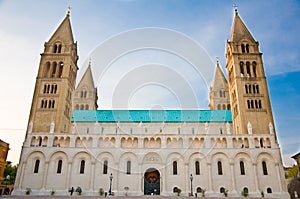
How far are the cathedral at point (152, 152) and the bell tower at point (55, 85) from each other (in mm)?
165

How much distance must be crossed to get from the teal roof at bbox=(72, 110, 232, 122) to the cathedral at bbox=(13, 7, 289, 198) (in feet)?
15.2

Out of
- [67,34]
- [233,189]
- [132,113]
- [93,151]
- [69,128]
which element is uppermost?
[67,34]

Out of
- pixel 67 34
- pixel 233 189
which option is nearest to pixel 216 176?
pixel 233 189

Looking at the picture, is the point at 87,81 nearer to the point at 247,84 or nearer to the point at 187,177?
the point at 187,177

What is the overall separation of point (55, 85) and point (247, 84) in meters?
36.0

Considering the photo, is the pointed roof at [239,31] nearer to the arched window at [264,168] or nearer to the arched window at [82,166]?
the arched window at [264,168]

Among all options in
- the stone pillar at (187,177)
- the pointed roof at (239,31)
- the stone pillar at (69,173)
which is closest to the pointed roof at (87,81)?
the stone pillar at (69,173)

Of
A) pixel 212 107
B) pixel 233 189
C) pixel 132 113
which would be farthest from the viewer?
pixel 212 107

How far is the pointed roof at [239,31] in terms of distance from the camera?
163 ft

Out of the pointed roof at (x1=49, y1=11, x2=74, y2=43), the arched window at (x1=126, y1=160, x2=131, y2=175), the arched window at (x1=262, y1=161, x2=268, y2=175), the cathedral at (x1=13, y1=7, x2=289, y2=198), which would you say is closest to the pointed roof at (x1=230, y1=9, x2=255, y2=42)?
the cathedral at (x1=13, y1=7, x2=289, y2=198)

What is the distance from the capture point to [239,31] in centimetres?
5078

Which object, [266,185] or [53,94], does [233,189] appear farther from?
[53,94]

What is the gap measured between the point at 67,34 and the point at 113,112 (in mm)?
19101

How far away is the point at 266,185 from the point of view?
36938 mm
